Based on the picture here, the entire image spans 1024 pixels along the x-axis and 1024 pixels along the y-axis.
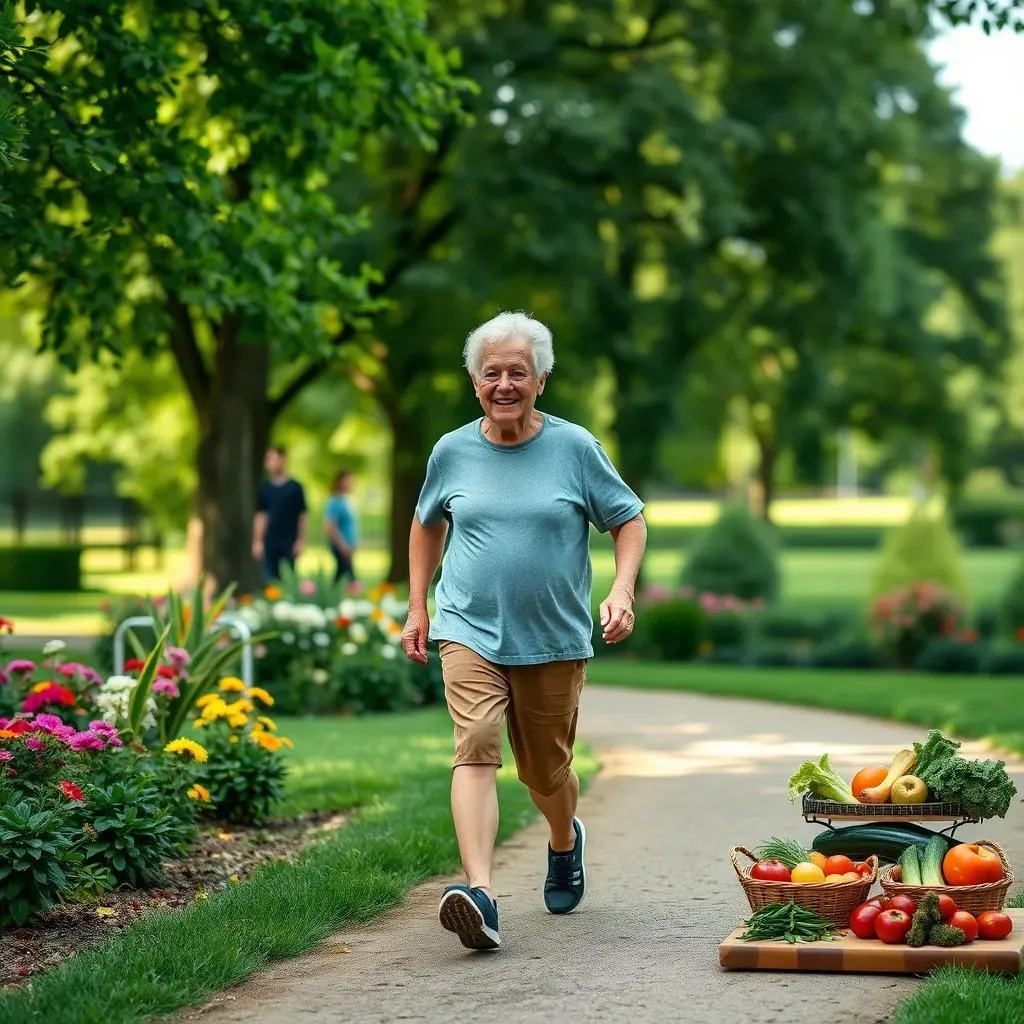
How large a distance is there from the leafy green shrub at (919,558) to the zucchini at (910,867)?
16773mm


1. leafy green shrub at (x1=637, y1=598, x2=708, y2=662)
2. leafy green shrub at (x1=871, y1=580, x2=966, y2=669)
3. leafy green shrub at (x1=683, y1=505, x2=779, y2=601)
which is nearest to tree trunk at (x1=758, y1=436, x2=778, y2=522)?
leafy green shrub at (x1=683, y1=505, x2=779, y2=601)

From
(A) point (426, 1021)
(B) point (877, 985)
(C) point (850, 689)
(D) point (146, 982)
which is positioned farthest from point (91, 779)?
(C) point (850, 689)

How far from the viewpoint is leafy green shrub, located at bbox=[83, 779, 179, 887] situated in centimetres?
665

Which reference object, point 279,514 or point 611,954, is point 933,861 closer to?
point 611,954

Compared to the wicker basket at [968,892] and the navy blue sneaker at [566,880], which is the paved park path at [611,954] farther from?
the wicker basket at [968,892]

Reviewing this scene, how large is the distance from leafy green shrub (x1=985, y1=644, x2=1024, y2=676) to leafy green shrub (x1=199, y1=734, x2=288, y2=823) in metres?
13.2

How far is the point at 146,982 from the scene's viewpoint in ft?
17.0

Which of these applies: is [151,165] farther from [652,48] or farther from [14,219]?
[652,48]

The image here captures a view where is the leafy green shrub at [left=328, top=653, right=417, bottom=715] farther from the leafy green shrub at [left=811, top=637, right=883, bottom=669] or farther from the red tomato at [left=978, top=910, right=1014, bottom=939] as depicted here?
the red tomato at [left=978, top=910, right=1014, bottom=939]

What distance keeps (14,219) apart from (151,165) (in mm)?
743

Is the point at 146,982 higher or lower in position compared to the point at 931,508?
lower

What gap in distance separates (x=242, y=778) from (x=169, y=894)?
145cm

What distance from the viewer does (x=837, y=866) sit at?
19.6 feet

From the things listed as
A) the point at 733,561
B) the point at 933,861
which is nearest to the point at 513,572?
the point at 933,861
